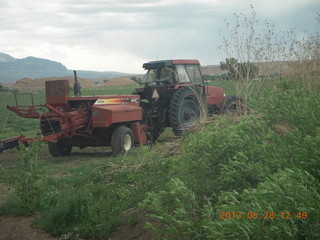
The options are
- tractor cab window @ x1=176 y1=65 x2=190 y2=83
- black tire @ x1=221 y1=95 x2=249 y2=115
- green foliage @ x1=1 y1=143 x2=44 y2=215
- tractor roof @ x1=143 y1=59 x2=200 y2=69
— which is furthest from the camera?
tractor cab window @ x1=176 y1=65 x2=190 y2=83

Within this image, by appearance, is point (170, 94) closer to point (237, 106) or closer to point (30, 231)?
point (237, 106)

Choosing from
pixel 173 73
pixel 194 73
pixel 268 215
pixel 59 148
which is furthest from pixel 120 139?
pixel 268 215

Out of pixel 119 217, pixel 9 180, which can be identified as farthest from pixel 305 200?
pixel 9 180

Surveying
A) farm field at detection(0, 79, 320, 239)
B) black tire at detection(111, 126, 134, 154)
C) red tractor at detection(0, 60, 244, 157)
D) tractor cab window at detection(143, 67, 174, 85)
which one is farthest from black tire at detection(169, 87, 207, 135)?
farm field at detection(0, 79, 320, 239)

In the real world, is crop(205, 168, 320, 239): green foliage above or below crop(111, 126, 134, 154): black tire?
above

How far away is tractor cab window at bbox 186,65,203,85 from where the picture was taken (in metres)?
10.9

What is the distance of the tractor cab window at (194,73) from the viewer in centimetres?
1087

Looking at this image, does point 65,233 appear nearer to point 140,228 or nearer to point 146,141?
point 140,228

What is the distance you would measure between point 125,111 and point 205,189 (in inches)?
213

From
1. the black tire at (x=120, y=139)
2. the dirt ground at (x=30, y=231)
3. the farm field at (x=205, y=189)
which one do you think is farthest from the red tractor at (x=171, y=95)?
the dirt ground at (x=30, y=231)

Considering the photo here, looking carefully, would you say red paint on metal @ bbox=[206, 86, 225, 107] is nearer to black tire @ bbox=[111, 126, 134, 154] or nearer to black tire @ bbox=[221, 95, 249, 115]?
black tire @ bbox=[221, 95, 249, 115]

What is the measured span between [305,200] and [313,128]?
151 centimetres

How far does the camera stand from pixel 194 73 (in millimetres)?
10992

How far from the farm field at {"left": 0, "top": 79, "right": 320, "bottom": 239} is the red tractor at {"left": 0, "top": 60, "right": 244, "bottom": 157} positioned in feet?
6.48
